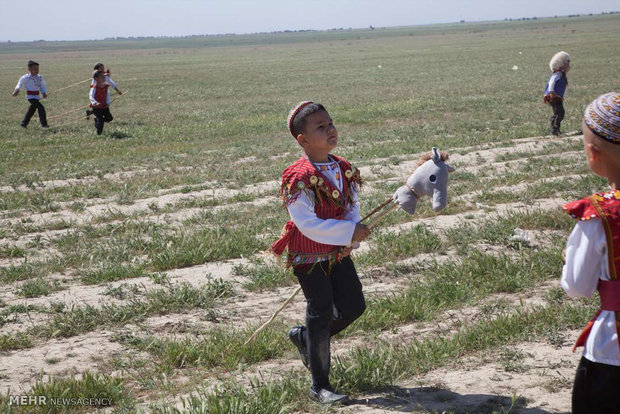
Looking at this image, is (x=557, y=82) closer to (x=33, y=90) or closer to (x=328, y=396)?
(x=328, y=396)

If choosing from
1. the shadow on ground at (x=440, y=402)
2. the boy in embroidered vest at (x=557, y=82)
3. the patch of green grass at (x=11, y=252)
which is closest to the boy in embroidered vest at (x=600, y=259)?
the shadow on ground at (x=440, y=402)

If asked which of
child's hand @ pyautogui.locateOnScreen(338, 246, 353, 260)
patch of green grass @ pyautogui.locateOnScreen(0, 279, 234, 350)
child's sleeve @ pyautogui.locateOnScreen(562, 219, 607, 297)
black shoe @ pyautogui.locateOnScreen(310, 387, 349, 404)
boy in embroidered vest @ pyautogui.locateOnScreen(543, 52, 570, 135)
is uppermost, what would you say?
boy in embroidered vest @ pyautogui.locateOnScreen(543, 52, 570, 135)

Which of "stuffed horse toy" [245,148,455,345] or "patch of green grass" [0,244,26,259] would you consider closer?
"stuffed horse toy" [245,148,455,345]

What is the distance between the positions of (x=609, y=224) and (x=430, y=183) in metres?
1.35

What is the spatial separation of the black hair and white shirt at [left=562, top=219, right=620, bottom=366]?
1783 millimetres

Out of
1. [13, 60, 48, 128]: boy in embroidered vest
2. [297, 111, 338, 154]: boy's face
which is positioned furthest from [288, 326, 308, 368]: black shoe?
[13, 60, 48, 128]: boy in embroidered vest

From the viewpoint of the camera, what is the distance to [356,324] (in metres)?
5.27

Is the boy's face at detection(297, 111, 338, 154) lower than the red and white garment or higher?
higher

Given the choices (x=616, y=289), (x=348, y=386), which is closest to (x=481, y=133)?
(x=348, y=386)

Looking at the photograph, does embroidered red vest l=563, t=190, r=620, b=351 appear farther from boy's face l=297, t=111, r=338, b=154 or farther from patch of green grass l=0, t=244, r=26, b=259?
patch of green grass l=0, t=244, r=26, b=259

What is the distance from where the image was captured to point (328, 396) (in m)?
3.97

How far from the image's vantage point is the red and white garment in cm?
265

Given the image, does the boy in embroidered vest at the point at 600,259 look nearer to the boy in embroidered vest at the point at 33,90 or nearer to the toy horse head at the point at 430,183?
the toy horse head at the point at 430,183

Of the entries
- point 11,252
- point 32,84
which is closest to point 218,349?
point 11,252
